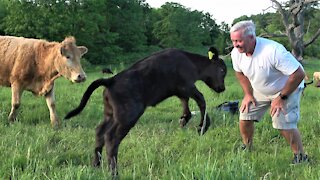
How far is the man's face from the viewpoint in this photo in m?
5.23

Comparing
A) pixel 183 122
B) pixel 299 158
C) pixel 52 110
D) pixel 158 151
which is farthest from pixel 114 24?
pixel 299 158

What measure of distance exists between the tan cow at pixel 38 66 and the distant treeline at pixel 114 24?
29319 mm

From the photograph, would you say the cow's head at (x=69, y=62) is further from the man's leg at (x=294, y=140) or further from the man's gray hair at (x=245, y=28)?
the man's leg at (x=294, y=140)

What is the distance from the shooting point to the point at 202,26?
289 ft

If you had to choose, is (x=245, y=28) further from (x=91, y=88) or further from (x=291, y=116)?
(x=91, y=88)

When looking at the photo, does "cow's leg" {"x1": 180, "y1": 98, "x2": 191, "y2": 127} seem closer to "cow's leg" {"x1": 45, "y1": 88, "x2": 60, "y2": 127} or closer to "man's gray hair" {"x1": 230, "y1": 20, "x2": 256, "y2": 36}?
"man's gray hair" {"x1": 230, "y1": 20, "x2": 256, "y2": 36}

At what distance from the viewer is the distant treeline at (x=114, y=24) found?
51000mm

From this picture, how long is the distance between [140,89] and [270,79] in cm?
162

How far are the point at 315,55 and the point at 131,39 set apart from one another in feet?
112

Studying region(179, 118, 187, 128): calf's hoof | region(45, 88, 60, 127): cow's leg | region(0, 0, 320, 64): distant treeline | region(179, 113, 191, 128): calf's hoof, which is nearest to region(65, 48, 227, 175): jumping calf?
region(179, 113, 191, 128): calf's hoof

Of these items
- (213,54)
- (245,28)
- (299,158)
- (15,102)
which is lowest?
(299,158)

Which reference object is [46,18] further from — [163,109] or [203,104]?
[203,104]

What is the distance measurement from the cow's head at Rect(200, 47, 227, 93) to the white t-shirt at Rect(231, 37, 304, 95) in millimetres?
1128

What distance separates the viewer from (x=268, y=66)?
17.4 ft
